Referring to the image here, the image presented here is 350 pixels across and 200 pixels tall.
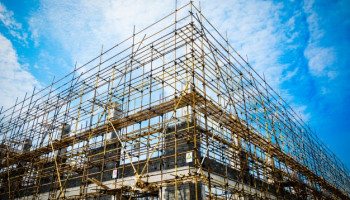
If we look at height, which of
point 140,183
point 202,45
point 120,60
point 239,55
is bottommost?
point 140,183

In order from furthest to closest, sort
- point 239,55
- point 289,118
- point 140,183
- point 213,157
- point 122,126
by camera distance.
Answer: point 289,118
point 239,55
point 122,126
point 213,157
point 140,183

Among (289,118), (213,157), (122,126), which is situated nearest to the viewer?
(213,157)

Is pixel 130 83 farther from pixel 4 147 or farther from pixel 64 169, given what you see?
pixel 4 147

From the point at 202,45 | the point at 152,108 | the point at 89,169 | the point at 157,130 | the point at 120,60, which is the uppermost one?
the point at 120,60

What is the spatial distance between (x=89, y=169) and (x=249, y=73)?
1106 centimetres

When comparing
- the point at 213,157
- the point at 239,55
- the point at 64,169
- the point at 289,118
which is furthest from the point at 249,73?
the point at 64,169

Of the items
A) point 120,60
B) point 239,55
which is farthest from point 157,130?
point 239,55

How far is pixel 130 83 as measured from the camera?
44.1 feet

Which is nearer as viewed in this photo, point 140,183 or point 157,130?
point 140,183

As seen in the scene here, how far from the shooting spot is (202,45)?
12.0 m

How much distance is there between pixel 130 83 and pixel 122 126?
87.4 inches

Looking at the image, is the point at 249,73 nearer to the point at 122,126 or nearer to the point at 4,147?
the point at 122,126

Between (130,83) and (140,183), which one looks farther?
(130,83)

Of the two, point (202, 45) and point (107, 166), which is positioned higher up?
point (202, 45)
